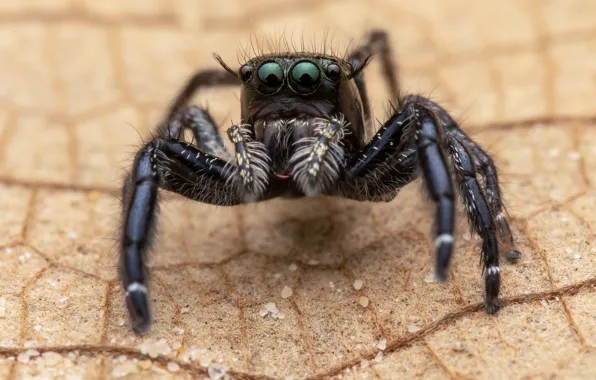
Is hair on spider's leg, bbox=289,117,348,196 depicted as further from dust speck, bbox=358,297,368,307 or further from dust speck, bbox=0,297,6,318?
dust speck, bbox=0,297,6,318

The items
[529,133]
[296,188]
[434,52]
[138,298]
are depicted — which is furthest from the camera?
[434,52]

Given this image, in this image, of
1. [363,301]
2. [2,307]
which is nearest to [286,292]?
[363,301]

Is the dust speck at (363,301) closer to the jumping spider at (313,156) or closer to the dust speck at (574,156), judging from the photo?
the jumping spider at (313,156)

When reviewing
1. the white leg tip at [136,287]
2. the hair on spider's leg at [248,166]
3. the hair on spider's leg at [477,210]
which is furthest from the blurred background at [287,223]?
the hair on spider's leg at [248,166]

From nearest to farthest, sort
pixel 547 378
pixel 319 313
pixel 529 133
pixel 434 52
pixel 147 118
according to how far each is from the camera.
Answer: pixel 547 378 → pixel 319 313 → pixel 529 133 → pixel 147 118 → pixel 434 52

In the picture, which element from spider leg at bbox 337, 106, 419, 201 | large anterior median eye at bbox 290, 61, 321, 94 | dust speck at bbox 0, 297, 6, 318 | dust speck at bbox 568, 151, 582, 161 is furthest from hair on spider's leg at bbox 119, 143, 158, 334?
dust speck at bbox 568, 151, 582, 161

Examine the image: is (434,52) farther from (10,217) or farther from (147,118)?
(10,217)

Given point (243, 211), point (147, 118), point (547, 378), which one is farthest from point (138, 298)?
point (147, 118)
